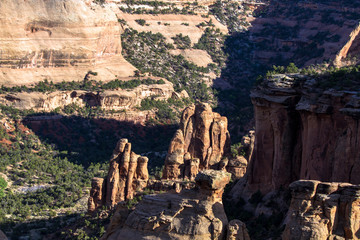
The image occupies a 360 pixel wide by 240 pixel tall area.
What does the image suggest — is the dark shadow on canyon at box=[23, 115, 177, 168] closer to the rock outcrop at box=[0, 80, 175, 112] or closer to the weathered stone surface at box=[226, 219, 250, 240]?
the rock outcrop at box=[0, 80, 175, 112]

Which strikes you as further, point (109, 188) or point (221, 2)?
point (221, 2)

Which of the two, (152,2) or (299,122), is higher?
(152,2)

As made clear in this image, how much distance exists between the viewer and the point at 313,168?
5003 cm

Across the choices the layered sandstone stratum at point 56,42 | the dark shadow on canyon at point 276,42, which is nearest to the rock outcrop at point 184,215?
the dark shadow on canyon at point 276,42

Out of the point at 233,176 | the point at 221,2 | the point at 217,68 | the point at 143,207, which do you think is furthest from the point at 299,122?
the point at 221,2

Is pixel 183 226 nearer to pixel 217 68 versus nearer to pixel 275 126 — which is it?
pixel 275 126

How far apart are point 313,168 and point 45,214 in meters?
32.1

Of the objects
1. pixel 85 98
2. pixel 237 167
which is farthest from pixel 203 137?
pixel 85 98

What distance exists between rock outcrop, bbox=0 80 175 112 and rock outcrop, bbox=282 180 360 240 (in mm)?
74168

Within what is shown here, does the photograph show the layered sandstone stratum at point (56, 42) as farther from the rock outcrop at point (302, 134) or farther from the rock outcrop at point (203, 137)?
the rock outcrop at point (302, 134)

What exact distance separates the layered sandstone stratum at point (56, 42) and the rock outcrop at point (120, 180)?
51146 millimetres

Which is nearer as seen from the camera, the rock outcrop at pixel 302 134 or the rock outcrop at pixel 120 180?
the rock outcrop at pixel 302 134

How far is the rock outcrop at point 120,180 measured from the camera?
60.0 m

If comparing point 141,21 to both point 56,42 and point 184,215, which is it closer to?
point 56,42
